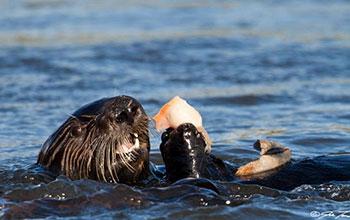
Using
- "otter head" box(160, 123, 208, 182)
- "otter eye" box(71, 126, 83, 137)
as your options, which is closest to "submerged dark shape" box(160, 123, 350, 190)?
"otter head" box(160, 123, 208, 182)

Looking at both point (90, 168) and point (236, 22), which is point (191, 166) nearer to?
point (90, 168)

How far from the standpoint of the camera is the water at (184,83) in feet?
14.0

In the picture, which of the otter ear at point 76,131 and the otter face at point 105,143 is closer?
the otter face at point 105,143

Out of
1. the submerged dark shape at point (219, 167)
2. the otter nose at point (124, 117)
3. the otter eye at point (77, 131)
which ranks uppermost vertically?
the otter nose at point (124, 117)

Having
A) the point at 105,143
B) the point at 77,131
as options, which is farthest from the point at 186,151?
the point at 77,131

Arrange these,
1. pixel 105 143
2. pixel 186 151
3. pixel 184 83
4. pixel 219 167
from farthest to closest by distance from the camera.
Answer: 1. pixel 184 83
2. pixel 219 167
3. pixel 186 151
4. pixel 105 143

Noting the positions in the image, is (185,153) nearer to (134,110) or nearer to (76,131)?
(134,110)

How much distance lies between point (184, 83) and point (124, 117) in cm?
464

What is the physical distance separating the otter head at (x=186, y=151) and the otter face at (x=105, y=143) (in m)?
0.16

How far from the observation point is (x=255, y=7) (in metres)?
14.2

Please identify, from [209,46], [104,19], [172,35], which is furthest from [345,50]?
[104,19]

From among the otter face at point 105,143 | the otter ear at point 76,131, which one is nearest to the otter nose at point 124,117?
the otter face at point 105,143

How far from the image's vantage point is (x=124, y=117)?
4320 millimetres

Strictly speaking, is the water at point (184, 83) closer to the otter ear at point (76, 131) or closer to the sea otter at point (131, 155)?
the sea otter at point (131, 155)
